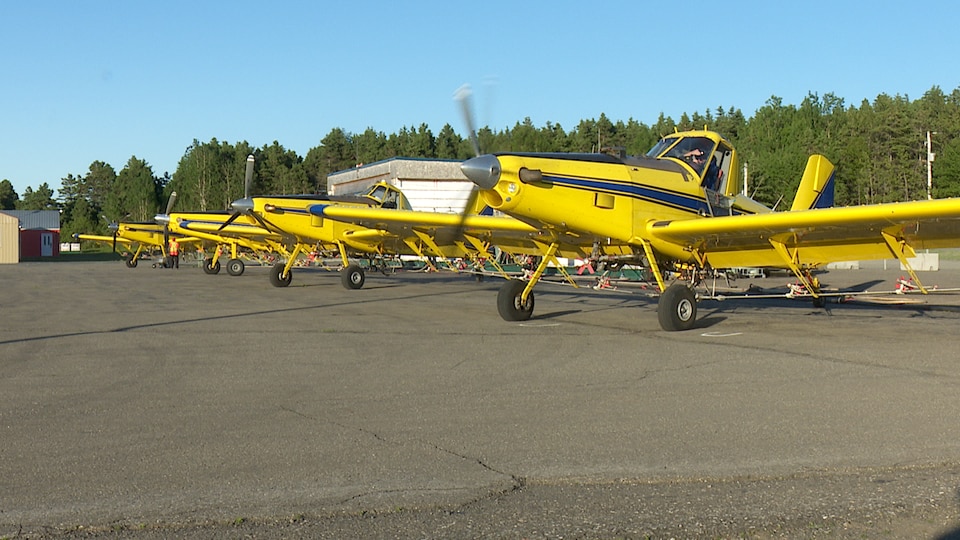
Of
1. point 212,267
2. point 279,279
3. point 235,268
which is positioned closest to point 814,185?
point 279,279

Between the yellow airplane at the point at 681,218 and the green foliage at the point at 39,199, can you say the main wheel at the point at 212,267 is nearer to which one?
the yellow airplane at the point at 681,218

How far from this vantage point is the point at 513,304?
13.9 meters

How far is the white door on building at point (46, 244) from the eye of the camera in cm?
8594

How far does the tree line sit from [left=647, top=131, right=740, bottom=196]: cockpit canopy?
21807 mm

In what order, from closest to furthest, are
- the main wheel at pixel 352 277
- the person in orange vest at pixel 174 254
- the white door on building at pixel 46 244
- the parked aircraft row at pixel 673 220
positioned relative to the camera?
the parked aircraft row at pixel 673 220, the main wheel at pixel 352 277, the person in orange vest at pixel 174 254, the white door on building at pixel 46 244

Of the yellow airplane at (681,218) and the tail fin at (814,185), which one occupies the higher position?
the tail fin at (814,185)

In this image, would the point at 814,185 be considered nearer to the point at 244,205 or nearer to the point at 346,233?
the point at 346,233

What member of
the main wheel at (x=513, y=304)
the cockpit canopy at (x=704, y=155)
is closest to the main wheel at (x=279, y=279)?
the main wheel at (x=513, y=304)

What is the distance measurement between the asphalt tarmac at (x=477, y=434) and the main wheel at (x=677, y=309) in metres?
0.66

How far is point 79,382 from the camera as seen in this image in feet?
25.0

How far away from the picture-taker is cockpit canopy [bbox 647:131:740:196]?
13.9 m

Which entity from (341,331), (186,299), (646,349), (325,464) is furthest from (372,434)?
(186,299)

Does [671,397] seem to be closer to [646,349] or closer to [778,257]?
[646,349]

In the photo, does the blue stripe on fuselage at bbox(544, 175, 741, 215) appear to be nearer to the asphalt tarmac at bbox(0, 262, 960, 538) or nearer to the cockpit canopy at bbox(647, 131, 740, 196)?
the cockpit canopy at bbox(647, 131, 740, 196)
